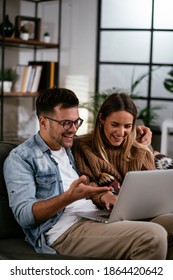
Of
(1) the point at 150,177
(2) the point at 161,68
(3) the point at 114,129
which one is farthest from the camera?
(2) the point at 161,68

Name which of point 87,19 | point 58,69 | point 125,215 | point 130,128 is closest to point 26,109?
point 58,69

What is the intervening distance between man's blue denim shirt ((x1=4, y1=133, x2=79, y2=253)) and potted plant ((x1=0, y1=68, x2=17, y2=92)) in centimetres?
174

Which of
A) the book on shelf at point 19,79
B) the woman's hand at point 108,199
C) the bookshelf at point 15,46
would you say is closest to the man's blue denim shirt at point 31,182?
the woman's hand at point 108,199

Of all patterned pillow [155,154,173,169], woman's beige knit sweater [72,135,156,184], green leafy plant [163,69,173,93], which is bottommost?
patterned pillow [155,154,173,169]

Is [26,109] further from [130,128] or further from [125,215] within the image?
[125,215]

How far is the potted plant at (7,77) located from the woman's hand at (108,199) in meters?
1.76

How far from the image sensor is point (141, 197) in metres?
1.12

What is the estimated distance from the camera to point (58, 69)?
3162 millimetres

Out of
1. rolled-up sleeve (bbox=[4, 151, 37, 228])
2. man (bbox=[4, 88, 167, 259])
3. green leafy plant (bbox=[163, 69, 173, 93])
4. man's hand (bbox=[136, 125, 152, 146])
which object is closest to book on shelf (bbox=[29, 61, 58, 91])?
green leafy plant (bbox=[163, 69, 173, 93])

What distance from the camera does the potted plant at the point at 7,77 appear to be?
A: 2.91 metres

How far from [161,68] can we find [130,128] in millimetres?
1788

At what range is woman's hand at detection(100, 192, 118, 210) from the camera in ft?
3.97

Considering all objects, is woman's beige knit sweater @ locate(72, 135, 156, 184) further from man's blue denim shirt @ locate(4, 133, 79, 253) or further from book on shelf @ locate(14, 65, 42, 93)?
book on shelf @ locate(14, 65, 42, 93)
